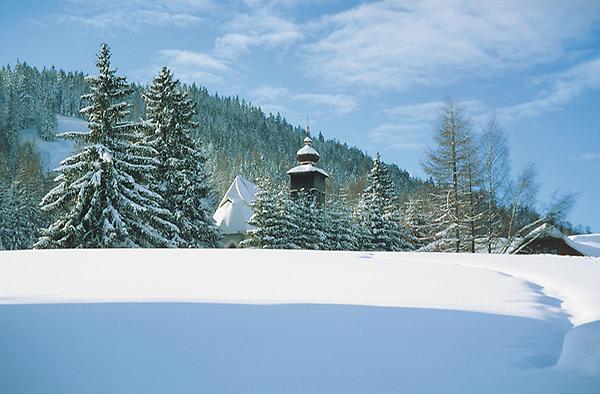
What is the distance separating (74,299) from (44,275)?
2309mm

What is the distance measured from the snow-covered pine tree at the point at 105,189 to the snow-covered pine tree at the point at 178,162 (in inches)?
73.8

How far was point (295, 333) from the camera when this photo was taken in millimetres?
4246

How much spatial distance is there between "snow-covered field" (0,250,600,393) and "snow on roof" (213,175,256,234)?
29.8 meters

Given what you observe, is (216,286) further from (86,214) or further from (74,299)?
(86,214)

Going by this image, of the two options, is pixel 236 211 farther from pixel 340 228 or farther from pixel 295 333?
pixel 295 333

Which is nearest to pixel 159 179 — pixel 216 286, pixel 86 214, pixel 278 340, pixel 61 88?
pixel 86 214

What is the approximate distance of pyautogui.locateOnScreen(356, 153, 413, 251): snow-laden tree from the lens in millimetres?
35156

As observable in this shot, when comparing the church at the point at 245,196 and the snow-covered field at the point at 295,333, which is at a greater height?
the church at the point at 245,196

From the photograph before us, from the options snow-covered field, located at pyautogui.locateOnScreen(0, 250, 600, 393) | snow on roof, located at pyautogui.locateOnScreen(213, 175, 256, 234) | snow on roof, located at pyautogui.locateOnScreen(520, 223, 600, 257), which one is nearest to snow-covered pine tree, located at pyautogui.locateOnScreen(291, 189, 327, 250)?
snow on roof, located at pyautogui.locateOnScreen(213, 175, 256, 234)

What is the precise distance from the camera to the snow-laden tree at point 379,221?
35.2 metres

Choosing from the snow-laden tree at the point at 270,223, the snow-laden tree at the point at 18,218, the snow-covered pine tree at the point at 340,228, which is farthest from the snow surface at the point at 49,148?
the snow-laden tree at the point at 270,223

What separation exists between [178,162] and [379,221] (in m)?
17.6

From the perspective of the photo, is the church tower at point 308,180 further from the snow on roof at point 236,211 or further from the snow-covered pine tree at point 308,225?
the snow-covered pine tree at point 308,225

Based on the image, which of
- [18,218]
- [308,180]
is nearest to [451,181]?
[308,180]
